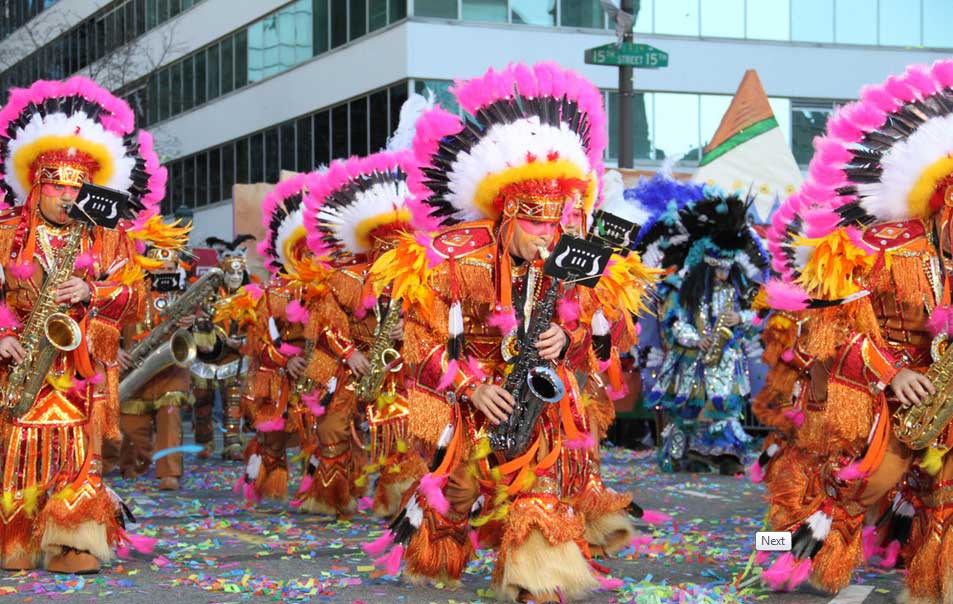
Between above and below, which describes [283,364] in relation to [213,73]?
below

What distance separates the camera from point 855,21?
29.1 m

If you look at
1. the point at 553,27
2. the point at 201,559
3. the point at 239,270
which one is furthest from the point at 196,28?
the point at 201,559

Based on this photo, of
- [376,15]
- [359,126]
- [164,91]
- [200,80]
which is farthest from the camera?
[164,91]

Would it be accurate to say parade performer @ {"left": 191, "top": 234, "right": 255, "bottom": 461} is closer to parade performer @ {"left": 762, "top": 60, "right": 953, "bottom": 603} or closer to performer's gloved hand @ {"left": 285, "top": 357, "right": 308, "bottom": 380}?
performer's gloved hand @ {"left": 285, "top": 357, "right": 308, "bottom": 380}

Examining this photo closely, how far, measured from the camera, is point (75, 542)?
6934mm

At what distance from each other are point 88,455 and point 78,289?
0.85 meters

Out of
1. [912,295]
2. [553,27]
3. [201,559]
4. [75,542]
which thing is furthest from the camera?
[553,27]

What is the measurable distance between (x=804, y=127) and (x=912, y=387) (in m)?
24.1

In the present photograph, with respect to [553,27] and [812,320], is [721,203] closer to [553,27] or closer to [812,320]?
[812,320]

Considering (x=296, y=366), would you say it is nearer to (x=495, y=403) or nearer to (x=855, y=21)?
(x=495, y=403)

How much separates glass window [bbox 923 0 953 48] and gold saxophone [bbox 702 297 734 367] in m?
18.9

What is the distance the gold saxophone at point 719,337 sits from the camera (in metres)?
12.6

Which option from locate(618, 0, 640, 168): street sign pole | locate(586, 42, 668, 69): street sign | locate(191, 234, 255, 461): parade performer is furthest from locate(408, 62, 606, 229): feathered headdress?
locate(618, 0, 640, 168): street sign pole

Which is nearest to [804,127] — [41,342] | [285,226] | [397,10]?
[397,10]
